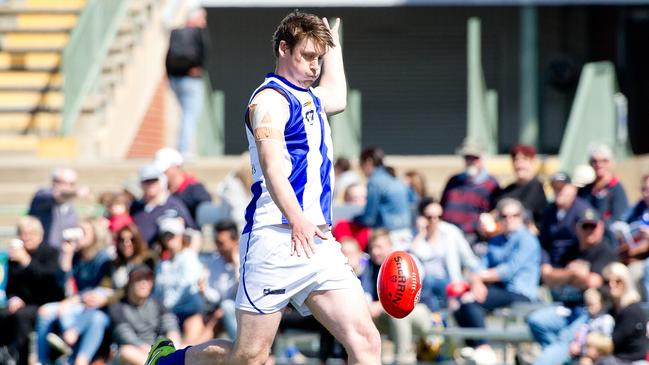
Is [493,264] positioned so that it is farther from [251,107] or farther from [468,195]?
[251,107]

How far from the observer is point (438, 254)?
12469mm

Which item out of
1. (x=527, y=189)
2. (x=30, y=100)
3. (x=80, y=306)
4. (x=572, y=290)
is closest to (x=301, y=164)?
(x=572, y=290)

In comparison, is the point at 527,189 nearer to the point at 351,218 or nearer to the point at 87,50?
the point at 351,218

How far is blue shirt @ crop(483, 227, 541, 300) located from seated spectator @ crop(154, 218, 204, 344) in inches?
96.0

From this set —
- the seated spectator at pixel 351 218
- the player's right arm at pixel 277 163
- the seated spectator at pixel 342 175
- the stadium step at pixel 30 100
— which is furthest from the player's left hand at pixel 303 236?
the stadium step at pixel 30 100

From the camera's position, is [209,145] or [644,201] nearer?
[644,201]

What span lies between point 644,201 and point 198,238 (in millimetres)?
3666

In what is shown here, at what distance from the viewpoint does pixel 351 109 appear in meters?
18.8

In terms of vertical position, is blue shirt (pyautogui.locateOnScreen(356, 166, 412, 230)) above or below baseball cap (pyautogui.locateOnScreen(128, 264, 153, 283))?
above

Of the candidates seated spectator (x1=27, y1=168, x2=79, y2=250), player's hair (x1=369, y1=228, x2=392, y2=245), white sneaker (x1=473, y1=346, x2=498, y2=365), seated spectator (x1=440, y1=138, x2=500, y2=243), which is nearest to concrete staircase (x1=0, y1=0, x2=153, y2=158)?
seated spectator (x1=27, y1=168, x2=79, y2=250)

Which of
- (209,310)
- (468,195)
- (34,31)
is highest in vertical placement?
(34,31)

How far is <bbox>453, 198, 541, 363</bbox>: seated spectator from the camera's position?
12.2 metres

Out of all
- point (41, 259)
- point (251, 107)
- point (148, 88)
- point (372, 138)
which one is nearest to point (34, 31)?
point (148, 88)

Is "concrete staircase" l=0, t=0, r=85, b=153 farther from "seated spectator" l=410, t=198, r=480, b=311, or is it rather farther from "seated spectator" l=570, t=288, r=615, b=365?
"seated spectator" l=570, t=288, r=615, b=365
